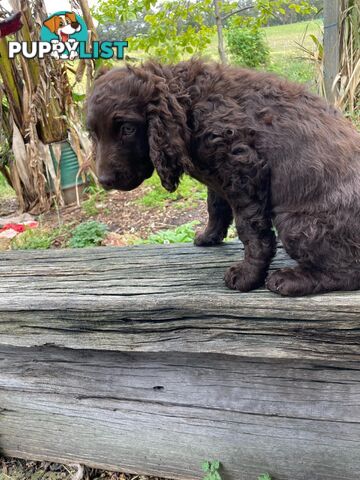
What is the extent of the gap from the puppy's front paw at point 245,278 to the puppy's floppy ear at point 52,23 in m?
4.19

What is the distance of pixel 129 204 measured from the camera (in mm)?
5871

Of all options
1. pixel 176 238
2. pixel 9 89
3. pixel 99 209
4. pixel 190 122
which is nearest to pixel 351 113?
pixel 176 238

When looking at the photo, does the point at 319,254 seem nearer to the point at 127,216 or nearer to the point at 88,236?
the point at 88,236

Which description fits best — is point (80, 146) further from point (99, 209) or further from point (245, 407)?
point (245, 407)

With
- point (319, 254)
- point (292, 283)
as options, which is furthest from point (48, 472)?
point (319, 254)

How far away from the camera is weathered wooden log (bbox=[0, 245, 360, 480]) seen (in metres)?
1.78

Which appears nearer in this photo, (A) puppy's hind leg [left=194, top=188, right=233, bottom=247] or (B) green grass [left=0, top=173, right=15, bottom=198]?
(A) puppy's hind leg [left=194, top=188, right=233, bottom=247]

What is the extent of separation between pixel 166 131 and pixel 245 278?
0.69 meters

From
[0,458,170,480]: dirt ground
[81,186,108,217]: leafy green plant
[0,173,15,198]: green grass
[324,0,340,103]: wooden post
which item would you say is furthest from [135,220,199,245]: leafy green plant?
[0,173,15,198]: green grass

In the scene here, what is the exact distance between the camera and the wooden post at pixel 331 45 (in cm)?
456

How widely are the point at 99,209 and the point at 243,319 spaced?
170 inches

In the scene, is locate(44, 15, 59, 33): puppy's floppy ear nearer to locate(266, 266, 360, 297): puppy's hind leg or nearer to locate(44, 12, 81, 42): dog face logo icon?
locate(44, 12, 81, 42): dog face logo icon

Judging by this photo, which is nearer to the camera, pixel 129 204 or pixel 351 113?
pixel 351 113

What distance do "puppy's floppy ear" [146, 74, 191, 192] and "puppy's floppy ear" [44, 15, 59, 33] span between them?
381cm
